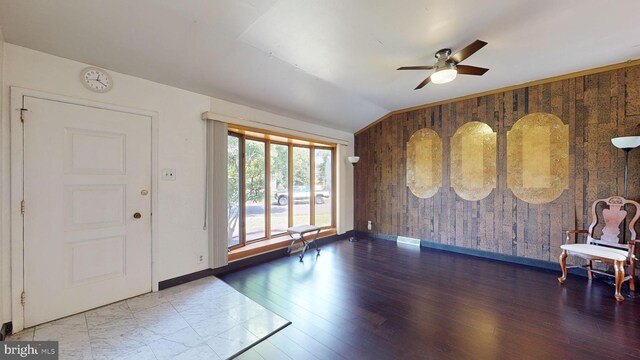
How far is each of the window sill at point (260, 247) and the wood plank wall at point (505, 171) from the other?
218 centimetres

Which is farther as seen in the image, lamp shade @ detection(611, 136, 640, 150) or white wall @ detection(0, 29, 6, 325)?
lamp shade @ detection(611, 136, 640, 150)

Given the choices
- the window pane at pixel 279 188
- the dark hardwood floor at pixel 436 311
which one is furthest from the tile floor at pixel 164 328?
the window pane at pixel 279 188

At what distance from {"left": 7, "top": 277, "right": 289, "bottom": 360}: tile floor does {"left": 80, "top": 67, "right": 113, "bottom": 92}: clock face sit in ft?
7.26

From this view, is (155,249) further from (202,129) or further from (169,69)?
(169,69)

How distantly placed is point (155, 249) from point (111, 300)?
1.95 feet

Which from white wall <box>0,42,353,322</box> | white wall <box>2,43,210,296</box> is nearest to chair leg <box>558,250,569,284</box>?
white wall <box>0,42,353,322</box>

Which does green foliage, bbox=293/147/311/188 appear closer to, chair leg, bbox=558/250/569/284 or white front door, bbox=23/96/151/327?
white front door, bbox=23/96/151/327

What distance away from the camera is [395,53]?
2.73 metres

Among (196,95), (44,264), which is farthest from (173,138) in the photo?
(44,264)

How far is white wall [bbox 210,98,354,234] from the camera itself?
133 inches

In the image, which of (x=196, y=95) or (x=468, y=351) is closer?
(x=468, y=351)

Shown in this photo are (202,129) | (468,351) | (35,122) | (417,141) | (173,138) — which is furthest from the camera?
(417,141)

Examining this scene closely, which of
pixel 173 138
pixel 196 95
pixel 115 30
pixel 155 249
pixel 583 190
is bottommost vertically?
pixel 155 249

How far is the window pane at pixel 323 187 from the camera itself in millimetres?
5371
